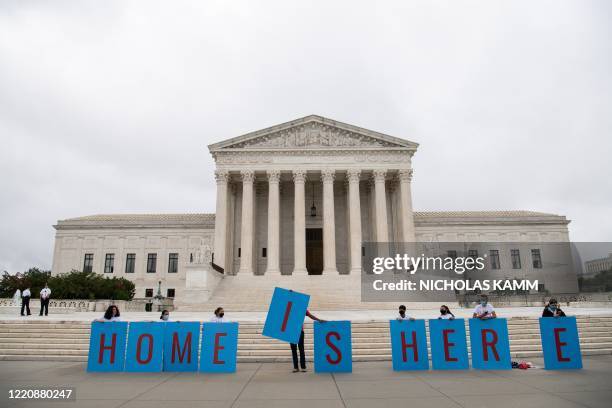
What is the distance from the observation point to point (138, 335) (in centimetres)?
1105

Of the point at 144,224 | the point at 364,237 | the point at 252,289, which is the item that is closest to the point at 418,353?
the point at 252,289

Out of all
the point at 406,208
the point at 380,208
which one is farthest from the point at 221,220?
the point at 406,208

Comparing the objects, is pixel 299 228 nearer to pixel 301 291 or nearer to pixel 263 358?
pixel 301 291

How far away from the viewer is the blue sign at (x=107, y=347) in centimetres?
1090

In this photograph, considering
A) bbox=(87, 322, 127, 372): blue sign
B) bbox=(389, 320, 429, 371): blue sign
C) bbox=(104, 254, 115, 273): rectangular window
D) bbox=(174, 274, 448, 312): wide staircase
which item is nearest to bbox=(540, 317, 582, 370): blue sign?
bbox=(389, 320, 429, 371): blue sign

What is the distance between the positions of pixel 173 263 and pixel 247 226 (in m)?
17.4

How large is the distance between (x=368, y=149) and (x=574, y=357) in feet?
112

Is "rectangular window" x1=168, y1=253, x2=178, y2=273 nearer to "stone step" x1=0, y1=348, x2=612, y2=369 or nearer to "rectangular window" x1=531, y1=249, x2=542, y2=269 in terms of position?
"stone step" x1=0, y1=348, x2=612, y2=369

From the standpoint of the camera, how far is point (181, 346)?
432 inches

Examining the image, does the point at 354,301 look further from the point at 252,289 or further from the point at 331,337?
the point at 331,337

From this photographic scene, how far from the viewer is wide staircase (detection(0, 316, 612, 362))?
13539 millimetres

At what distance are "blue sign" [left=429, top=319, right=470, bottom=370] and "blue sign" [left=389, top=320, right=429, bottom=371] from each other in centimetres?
25

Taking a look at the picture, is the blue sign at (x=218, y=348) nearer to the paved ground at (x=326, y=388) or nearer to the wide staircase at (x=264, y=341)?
the paved ground at (x=326, y=388)

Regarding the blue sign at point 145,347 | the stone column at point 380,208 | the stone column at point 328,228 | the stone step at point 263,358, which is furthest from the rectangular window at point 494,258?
the blue sign at point 145,347
